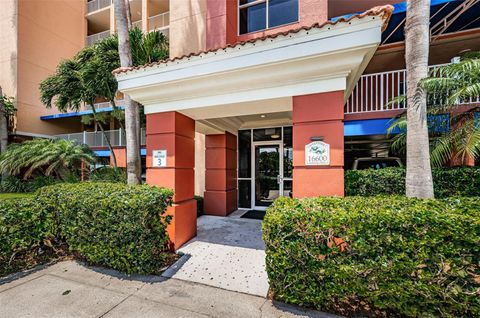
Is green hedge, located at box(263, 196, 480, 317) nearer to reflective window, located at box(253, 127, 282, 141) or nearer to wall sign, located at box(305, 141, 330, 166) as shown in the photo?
wall sign, located at box(305, 141, 330, 166)

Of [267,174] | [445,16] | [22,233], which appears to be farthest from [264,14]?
[22,233]

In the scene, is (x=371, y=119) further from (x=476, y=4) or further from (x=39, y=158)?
(x=39, y=158)

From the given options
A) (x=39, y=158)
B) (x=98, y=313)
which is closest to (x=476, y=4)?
(x=98, y=313)

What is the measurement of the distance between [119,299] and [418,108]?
5220mm

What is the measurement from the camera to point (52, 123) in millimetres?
14891

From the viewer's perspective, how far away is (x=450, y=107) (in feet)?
13.1

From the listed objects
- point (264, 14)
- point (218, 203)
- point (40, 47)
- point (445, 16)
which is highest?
point (40, 47)

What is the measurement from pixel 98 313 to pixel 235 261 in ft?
7.07

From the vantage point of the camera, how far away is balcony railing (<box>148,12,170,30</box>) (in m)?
13.7

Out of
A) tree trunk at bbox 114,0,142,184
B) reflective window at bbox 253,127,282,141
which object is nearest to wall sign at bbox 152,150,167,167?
tree trunk at bbox 114,0,142,184

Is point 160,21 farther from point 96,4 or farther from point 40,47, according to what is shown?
point 40,47

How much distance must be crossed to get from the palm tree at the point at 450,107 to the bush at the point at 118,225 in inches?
185

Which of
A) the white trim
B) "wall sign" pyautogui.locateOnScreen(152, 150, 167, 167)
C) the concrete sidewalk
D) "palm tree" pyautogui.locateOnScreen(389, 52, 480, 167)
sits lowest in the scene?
the concrete sidewalk

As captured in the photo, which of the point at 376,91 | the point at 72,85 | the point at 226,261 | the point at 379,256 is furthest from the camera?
the point at 72,85
